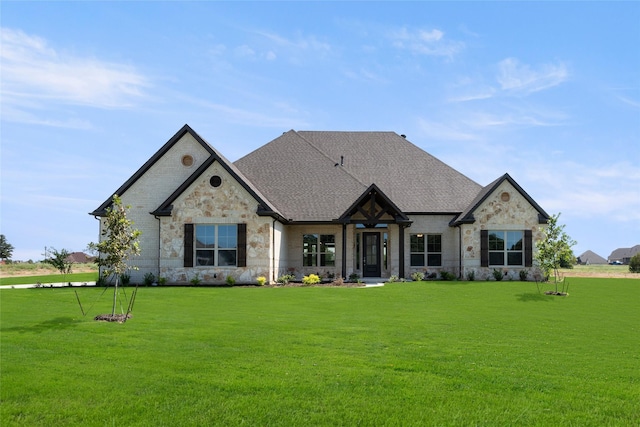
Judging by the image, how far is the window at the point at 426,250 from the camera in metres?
31.6

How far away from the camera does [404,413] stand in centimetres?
748

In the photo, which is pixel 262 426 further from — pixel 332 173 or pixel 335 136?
pixel 335 136

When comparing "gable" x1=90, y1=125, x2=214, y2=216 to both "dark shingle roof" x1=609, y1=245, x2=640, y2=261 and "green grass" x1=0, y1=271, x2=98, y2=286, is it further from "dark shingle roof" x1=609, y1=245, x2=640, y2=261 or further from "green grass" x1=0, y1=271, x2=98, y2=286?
"dark shingle roof" x1=609, y1=245, x2=640, y2=261

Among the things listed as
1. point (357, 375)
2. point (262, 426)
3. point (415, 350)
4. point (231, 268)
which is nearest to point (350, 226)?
point (231, 268)

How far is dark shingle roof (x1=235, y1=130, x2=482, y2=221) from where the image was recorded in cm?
3095

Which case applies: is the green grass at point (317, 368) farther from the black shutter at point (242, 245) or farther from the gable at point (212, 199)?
the gable at point (212, 199)

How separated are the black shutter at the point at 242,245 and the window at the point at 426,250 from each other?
10366mm

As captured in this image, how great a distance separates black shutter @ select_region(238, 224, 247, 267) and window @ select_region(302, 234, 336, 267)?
5097 mm

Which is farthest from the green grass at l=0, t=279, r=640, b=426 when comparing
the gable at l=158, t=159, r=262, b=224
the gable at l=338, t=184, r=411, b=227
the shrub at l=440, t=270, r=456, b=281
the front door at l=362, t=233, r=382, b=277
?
the front door at l=362, t=233, r=382, b=277

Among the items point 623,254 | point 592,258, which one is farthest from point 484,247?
point 592,258

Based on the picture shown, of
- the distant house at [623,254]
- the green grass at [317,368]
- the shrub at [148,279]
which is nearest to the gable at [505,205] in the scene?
the green grass at [317,368]

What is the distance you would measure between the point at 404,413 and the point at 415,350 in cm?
350

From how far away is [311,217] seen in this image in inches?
1168

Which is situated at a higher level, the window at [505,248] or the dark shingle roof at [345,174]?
the dark shingle roof at [345,174]
